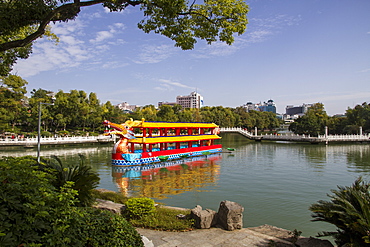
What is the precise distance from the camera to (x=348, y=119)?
216 feet

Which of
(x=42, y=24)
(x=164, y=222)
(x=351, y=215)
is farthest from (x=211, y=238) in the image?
(x=42, y=24)

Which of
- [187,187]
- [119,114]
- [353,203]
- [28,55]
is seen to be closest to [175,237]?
[353,203]

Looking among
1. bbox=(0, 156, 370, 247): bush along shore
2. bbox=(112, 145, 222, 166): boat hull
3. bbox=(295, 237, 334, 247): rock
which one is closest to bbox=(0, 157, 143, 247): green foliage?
bbox=(0, 156, 370, 247): bush along shore

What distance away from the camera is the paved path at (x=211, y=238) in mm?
6113

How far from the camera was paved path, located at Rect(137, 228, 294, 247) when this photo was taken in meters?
6.11

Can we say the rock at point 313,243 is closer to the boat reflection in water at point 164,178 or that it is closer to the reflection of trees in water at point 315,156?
the boat reflection in water at point 164,178

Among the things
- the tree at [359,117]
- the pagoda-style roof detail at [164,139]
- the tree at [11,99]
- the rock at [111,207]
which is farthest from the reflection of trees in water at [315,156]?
the tree at [11,99]

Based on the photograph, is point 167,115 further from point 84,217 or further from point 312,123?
point 84,217

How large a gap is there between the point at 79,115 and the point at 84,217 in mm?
→ 55739

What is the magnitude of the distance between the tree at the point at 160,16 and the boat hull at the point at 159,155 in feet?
50.2

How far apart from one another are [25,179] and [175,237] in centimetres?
374

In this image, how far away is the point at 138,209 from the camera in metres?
7.68

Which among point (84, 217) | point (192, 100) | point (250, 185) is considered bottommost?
point (250, 185)

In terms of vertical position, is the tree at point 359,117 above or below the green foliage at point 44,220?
above
